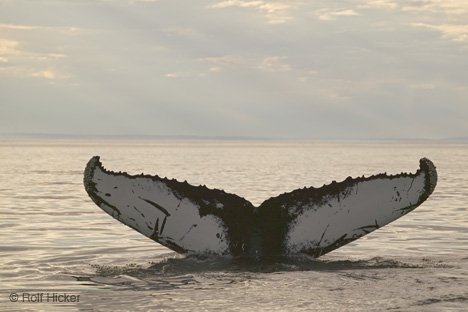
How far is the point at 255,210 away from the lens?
774 cm

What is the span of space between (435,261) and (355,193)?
257cm

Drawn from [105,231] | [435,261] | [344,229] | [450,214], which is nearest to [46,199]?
[105,231]

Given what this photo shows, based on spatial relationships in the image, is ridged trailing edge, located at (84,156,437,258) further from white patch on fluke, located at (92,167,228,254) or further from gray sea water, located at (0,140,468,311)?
gray sea water, located at (0,140,468,311)

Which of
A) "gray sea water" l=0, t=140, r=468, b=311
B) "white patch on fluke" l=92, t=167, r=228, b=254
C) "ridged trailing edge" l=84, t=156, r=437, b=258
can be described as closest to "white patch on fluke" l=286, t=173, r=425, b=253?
"ridged trailing edge" l=84, t=156, r=437, b=258

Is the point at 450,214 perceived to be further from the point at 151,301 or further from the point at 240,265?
the point at 151,301

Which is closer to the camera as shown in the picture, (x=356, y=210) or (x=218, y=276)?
(x=356, y=210)

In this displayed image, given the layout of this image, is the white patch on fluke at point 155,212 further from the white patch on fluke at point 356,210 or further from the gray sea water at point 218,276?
A: the white patch on fluke at point 356,210

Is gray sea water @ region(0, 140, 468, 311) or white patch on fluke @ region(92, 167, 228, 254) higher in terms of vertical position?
white patch on fluke @ region(92, 167, 228, 254)

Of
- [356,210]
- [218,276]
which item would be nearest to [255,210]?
[218,276]

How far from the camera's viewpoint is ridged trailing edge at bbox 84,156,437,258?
7414 mm

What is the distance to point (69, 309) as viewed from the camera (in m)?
6.77

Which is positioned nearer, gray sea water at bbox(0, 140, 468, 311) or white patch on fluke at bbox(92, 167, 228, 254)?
gray sea water at bbox(0, 140, 468, 311)

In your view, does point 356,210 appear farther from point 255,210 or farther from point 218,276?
point 218,276

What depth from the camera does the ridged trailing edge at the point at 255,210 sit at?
741cm
